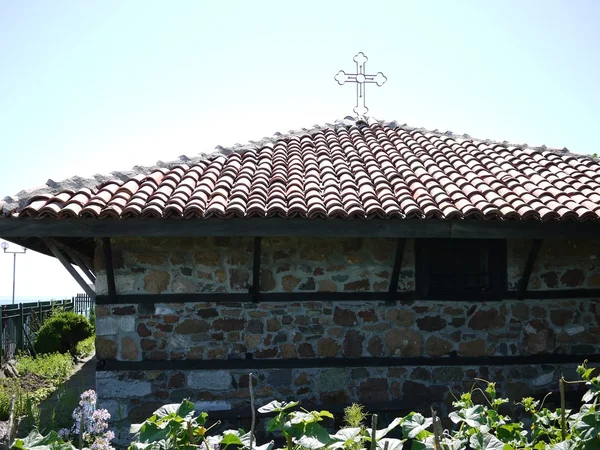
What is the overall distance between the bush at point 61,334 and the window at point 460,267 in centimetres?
867

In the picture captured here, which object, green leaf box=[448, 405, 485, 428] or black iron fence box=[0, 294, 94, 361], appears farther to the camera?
black iron fence box=[0, 294, 94, 361]

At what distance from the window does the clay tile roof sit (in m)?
0.55

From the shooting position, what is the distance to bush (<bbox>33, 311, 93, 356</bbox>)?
480 inches

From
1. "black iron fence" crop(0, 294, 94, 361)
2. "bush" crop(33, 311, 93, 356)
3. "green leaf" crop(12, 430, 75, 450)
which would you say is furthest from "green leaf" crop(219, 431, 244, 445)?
"bush" crop(33, 311, 93, 356)

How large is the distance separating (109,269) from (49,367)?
5823 mm

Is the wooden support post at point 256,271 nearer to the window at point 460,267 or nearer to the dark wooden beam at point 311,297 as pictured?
the dark wooden beam at point 311,297

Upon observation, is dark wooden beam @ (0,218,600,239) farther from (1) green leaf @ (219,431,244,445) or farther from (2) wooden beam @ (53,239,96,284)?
(1) green leaf @ (219,431,244,445)

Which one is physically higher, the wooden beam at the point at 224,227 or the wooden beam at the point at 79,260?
the wooden beam at the point at 224,227

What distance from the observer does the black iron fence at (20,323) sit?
12.1 metres

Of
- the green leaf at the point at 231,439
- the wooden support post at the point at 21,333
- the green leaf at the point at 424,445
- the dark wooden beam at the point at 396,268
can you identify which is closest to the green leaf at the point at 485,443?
the green leaf at the point at 424,445

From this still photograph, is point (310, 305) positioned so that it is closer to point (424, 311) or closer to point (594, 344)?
point (424, 311)

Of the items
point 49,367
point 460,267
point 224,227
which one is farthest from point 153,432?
point 49,367

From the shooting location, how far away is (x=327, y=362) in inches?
242

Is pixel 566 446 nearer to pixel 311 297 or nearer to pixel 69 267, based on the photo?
pixel 311 297
